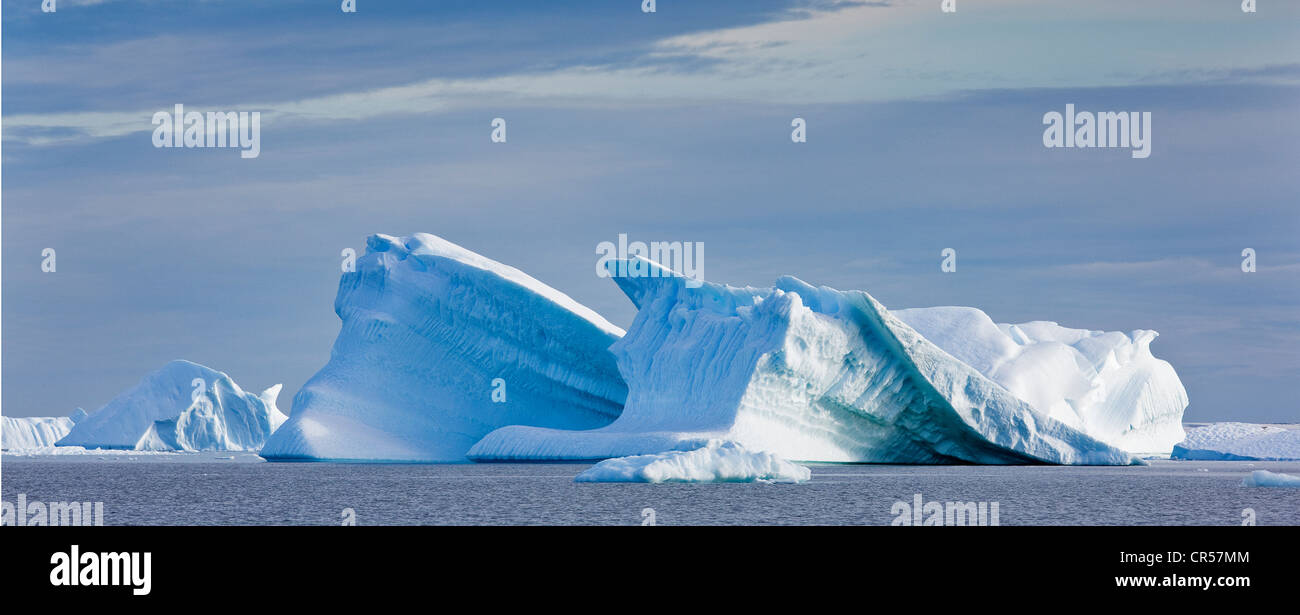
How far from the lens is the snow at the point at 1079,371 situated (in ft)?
136

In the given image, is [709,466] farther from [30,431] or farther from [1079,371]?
[30,431]

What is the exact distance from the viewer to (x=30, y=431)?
86.2 m

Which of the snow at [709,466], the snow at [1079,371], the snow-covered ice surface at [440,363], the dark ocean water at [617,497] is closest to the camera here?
the dark ocean water at [617,497]

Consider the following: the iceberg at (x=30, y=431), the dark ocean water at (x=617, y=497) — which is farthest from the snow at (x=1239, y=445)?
the iceberg at (x=30, y=431)

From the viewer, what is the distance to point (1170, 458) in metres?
53.2

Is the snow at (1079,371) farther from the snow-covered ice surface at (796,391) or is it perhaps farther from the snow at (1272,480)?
the snow at (1272,480)

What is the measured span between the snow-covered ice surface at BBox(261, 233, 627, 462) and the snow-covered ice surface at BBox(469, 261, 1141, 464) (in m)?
2.33

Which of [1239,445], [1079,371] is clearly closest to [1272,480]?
[1079,371]

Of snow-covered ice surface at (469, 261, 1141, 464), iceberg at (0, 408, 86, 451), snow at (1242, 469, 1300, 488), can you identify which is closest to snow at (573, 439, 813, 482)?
snow-covered ice surface at (469, 261, 1141, 464)

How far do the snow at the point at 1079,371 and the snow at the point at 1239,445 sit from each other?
1.53 metres

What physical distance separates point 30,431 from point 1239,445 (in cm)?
6751
